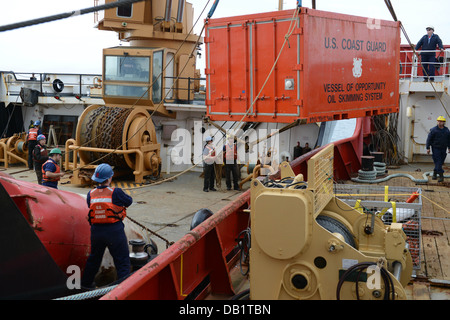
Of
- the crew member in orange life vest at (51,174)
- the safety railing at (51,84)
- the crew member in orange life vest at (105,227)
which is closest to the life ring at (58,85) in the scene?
the safety railing at (51,84)

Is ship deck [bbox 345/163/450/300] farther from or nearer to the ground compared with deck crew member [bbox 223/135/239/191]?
nearer to the ground

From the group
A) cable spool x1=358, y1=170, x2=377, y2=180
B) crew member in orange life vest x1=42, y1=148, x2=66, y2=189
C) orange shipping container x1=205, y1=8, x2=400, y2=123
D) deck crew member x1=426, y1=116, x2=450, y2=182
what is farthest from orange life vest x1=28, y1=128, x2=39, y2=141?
deck crew member x1=426, y1=116, x2=450, y2=182

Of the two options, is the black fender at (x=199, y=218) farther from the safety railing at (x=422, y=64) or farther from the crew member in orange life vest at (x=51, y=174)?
the safety railing at (x=422, y=64)

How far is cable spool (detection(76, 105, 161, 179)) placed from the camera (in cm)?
1458

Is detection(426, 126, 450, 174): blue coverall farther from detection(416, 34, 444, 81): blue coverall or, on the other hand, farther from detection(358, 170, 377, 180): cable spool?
detection(416, 34, 444, 81): blue coverall

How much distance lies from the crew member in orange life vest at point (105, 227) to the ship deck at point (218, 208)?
46.3 inches

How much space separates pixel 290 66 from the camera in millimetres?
7902

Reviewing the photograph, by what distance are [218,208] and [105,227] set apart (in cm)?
686

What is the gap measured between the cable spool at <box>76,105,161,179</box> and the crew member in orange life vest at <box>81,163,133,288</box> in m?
9.24

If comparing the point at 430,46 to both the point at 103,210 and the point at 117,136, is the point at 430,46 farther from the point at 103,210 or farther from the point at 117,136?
the point at 103,210

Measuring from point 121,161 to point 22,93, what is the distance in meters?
7.78

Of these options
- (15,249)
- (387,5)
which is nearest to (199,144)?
(387,5)

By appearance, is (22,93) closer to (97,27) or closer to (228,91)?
(97,27)

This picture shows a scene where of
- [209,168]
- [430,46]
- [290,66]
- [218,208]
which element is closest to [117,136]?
[209,168]
